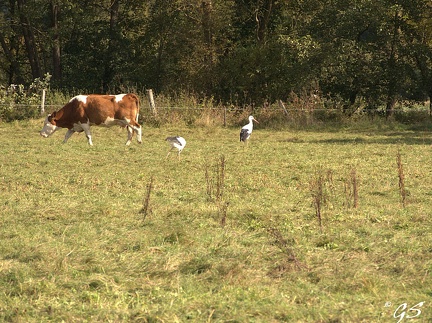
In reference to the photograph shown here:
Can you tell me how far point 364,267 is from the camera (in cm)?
689

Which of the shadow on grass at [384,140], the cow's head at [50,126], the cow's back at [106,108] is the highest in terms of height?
the cow's back at [106,108]

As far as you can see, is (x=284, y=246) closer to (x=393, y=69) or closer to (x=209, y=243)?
(x=209, y=243)

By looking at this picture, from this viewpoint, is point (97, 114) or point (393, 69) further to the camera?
point (393, 69)

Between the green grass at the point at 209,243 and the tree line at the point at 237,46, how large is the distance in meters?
14.7

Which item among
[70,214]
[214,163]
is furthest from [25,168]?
[70,214]

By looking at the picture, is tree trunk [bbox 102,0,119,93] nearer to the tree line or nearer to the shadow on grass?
the tree line

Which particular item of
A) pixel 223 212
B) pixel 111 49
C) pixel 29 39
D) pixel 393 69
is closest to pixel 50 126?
pixel 223 212

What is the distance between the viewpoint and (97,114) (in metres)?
19.6

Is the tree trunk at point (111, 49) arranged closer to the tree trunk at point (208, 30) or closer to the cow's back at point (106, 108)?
the tree trunk at point (208, 30)

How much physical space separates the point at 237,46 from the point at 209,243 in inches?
1095

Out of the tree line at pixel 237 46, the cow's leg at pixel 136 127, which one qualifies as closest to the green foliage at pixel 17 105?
the tree line at pixel 237 46

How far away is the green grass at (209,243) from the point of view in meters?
5.91

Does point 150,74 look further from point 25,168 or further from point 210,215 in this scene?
point 210,215

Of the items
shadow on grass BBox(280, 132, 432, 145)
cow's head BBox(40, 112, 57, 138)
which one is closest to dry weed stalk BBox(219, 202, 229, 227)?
shadow on grass BBox(280, 132, 432, 145)
